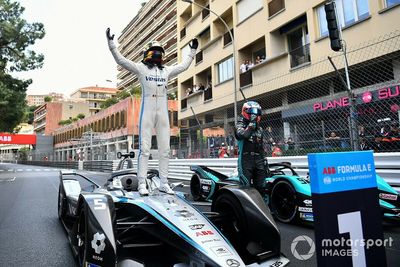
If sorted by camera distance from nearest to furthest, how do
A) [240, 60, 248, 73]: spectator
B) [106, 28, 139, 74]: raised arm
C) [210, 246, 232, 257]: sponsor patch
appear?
1. [210, 246, 232, 257]: sponsor patch
2. [106, 28, 139, 74]: raised arm
3. [240, 60, 248, 73]: spectator

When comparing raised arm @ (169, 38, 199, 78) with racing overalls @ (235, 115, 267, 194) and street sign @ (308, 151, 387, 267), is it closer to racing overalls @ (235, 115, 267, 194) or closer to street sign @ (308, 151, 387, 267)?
racing overalls @ (235, 115, 267, 194)


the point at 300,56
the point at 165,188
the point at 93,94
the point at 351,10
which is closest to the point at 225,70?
the point at 300,56

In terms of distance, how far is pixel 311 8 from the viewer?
13.1 m

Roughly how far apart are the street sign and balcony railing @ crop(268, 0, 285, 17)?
1414cm

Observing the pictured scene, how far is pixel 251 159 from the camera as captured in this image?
4.59m

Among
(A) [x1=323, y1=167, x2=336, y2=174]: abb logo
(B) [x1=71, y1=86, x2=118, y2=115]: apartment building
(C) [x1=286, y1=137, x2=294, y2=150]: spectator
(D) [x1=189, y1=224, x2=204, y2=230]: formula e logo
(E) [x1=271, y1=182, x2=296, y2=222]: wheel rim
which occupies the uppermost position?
(B) [x1=71, y1=86, x2=118, y2=115]: apartment building

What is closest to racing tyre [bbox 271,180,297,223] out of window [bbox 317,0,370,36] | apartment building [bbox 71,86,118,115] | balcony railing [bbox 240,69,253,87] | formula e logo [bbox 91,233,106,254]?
formula e logo [bbox 91,233,106,254]

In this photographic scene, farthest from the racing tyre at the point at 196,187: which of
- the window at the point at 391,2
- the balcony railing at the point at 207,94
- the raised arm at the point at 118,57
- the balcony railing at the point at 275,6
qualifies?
the balcony railing at the point at 207,94

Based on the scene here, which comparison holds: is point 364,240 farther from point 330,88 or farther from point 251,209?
point 330,88

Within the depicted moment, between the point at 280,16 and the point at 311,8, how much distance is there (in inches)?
74.3

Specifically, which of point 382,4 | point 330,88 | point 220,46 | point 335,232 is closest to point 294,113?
point 330,88

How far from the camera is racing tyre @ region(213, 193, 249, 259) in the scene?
8.54 feet

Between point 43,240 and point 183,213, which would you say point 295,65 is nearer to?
point 43,240

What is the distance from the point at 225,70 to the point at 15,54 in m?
14.0
